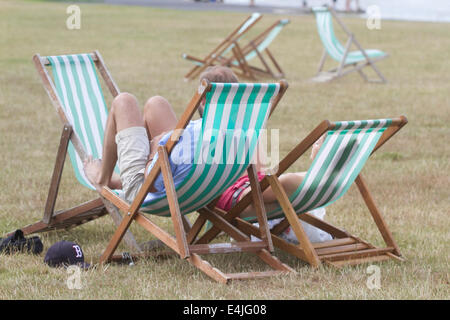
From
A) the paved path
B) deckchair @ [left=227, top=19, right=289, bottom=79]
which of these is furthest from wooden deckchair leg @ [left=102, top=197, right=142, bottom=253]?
the paved path

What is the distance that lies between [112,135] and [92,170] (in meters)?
0.34

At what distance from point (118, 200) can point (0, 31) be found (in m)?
16.5

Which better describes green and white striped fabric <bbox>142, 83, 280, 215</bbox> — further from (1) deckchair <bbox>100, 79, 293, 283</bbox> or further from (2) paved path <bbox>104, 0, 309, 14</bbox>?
(2) paved path <bbox>104, 0, 309, 14</bbox>

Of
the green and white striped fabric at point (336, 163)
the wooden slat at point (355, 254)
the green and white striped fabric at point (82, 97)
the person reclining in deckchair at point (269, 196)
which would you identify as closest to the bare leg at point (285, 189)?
the person reclining in deckchair at point (269, 196)

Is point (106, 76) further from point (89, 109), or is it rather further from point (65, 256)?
point (65, 256)

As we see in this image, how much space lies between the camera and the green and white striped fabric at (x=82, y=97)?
492 cm

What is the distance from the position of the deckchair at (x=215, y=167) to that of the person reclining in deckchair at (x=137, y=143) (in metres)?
0.06

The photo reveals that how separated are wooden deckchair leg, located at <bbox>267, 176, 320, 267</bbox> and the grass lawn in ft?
0.19

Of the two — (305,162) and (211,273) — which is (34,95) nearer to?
(305,162)

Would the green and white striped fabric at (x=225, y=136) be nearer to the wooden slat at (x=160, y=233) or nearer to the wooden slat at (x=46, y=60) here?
the wooden slat at (x=160, y=233)

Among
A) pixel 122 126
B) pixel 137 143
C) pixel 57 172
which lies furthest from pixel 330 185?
pixel 57 172

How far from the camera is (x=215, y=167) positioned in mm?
3555

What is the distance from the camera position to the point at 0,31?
19.3 metres
